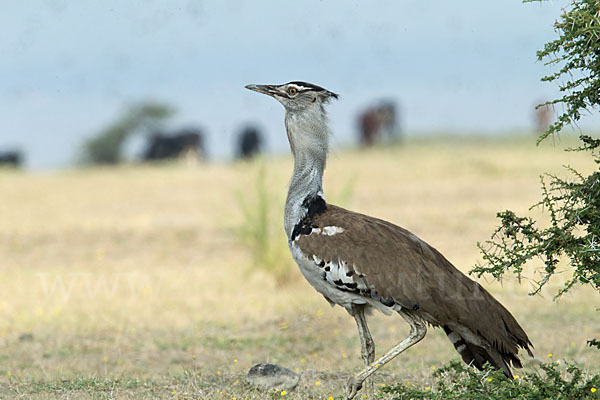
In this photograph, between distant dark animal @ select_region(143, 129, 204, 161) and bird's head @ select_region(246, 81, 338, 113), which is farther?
distant dark animal @ select_region(143, 129, 204, 161)

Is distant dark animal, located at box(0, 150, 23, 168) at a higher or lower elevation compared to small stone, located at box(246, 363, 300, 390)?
lower

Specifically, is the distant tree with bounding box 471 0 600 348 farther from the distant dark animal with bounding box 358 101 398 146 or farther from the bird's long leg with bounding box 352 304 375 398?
the distant dark animal with bounding box 358 101 398 146

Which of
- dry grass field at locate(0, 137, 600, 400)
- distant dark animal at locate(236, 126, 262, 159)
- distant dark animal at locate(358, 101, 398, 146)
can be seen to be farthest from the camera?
distant dark animal at locate(358, 101, 398, 146)

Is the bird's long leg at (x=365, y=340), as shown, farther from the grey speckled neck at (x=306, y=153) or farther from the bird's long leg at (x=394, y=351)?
the grey speckled neck at (x=306, y=153)

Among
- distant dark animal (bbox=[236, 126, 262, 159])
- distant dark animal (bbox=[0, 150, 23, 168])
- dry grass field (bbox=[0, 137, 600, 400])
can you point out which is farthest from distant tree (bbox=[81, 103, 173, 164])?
dry grass field (bbox=[0, 137, 600, 400])

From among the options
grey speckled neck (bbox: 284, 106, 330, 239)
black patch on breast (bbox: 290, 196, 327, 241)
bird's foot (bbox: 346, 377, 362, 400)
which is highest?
grey speckled neck (bbox: 284, 106, 330, 239)

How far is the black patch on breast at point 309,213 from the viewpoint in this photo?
4.95m

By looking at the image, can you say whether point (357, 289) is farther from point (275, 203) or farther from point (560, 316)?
point (275, 203)

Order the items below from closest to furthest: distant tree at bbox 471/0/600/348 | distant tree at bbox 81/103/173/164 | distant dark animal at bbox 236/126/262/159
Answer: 1. distant tree at bbox 471/0/600/348
2. distant dark animal at bbox 236/126/262/159
3. distant tree at bbox 81/103/173/164

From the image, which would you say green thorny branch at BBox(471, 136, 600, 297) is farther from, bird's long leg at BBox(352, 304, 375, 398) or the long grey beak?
the long grey beak

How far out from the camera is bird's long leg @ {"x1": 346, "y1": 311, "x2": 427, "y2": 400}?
15.6 feet

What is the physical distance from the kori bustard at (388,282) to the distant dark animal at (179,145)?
3142cm

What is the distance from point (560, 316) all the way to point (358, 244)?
5.02 metres

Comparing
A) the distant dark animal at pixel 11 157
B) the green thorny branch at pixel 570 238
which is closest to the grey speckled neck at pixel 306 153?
the green thorny branch at pixel 570 238
